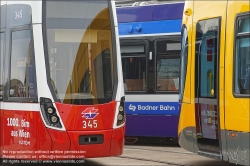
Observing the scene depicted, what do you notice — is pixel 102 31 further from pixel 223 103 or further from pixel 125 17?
pixel 125 17

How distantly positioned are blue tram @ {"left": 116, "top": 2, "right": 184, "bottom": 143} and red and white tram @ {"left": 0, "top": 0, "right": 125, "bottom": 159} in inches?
177

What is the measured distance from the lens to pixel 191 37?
1189 centimetres

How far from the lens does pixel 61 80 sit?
36.5 ft

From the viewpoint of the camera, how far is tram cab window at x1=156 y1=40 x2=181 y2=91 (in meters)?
16.0

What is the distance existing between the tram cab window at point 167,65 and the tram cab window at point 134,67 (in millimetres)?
416

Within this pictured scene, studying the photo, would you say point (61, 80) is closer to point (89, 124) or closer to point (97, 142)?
point (89, 124)

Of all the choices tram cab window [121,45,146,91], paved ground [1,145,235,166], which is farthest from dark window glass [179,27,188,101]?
tram cab window [121,45,146,91]

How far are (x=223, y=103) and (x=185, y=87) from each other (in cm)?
148

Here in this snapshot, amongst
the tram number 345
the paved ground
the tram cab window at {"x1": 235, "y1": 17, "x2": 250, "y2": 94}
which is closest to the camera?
the tram cab window at {"x1": 235, "y1": 17, "x2": 250, "y2": 94}

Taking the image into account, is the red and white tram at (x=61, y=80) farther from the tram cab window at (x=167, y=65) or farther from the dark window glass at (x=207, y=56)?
the tram cab window at (x=167, y=65)

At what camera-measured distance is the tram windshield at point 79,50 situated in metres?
11.1

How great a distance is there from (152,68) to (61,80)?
5504 millimetres

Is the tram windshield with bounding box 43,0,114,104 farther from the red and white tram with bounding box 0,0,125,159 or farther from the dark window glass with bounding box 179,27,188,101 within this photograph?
the dark window glass with bounding box 179,27,188,101

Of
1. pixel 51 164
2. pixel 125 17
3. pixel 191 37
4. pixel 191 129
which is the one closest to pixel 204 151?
pixel 191 129
